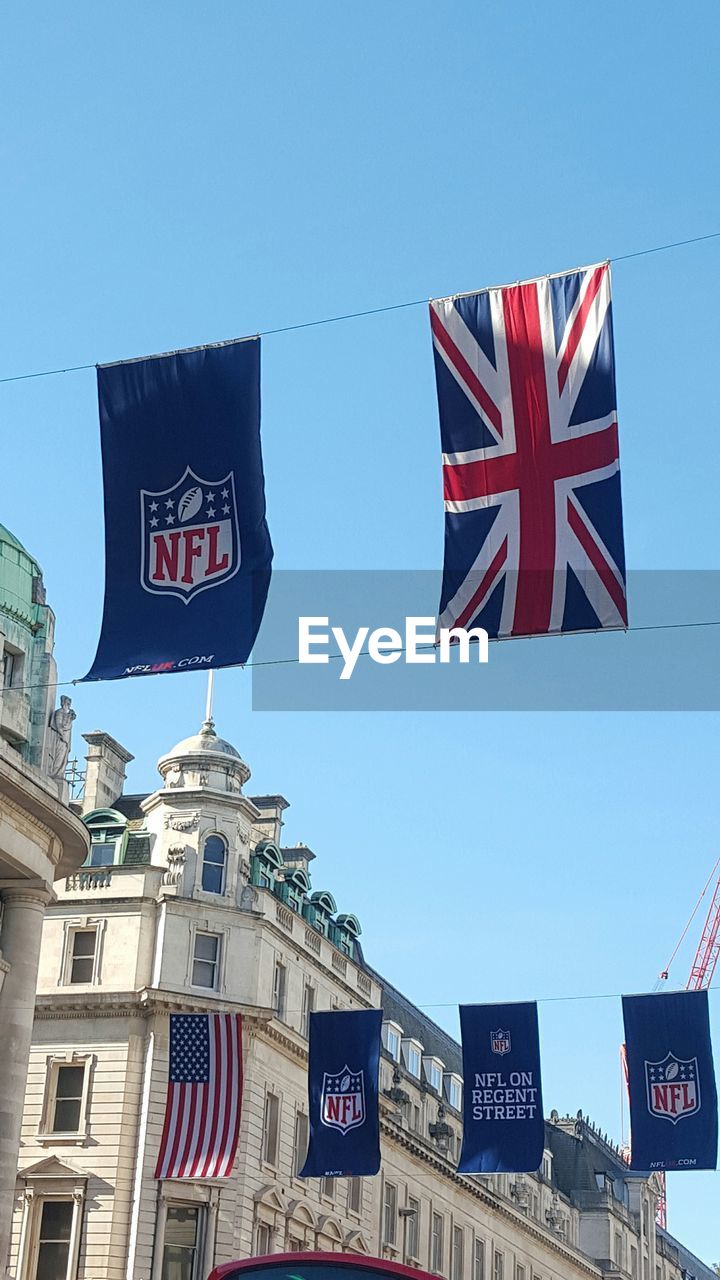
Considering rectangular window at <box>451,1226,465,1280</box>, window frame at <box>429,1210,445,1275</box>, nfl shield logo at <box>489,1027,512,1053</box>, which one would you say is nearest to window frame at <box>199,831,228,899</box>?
nfl shield logo at <box>489,1027,512,1053</box>

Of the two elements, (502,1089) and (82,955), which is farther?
(82,955)

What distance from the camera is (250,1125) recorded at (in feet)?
178

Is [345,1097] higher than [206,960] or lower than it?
lower

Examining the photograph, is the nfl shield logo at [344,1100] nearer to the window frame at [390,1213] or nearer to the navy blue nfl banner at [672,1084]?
the navy blue nfl banner at [672,1084]

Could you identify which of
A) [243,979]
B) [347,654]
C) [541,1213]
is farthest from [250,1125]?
[541,1213]

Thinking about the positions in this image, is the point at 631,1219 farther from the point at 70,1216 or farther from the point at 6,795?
the point at 6,795

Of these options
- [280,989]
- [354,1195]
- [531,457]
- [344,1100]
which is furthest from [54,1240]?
[531,457]

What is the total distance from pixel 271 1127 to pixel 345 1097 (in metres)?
17.9

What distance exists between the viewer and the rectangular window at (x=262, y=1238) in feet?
176

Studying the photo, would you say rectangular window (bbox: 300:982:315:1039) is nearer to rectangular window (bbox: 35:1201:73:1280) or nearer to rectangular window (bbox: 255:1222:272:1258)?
rectangular window (bbox: 255:1222:272:1258)

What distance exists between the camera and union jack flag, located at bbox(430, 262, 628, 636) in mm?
19750

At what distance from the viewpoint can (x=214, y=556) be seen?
21484 millimetres

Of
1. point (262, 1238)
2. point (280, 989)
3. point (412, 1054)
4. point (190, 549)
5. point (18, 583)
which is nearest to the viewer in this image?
Result: point (190, 549)

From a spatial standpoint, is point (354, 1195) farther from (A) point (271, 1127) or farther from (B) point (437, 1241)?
(B) point (437, 1241)
